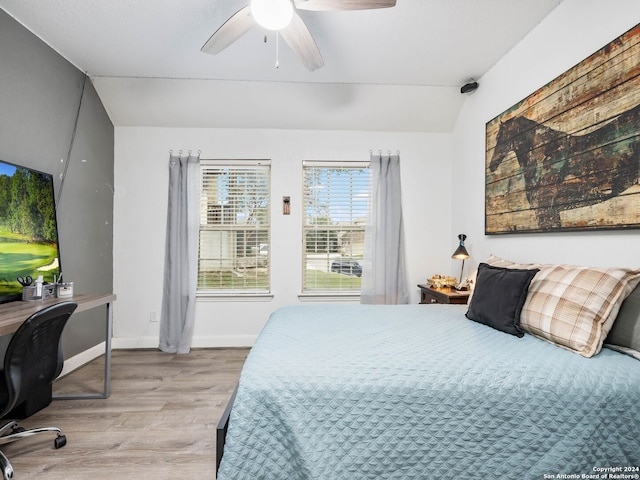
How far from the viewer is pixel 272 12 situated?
177cm

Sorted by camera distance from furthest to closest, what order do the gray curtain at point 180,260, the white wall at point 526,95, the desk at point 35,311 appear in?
the gray curtain at point 180,260, the white wall at point 526,95, the desk at point 35,311

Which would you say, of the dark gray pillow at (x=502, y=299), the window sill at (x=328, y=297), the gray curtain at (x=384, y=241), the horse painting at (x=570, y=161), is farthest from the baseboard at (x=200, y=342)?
the horse painting at (x=570, y=161)

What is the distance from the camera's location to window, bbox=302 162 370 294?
12.6 ft

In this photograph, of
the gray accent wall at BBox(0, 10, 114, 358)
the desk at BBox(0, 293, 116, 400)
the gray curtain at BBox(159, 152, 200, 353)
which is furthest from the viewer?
the gray curtain at BBox(159, 152, 200, 353)

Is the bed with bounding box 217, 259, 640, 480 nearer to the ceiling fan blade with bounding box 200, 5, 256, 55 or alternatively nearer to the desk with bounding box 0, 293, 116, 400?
the desk with bounding box 0, 293, 116, 400

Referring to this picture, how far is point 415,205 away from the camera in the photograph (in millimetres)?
3844

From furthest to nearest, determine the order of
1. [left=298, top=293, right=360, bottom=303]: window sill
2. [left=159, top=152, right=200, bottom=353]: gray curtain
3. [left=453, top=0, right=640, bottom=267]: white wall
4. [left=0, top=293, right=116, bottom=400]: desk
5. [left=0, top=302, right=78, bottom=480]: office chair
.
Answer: [left=298, top=293, right=360, bottom=303]: window sill < [left=159, top=152, right=200, bottom=353]: gray curtain < [left=453, top=0, right=640, bottom=267]: white wall < [left=0, top=293, right=116, bottom=400]: desk < [left=0, top=302, right=78, bottom=480]: office chair

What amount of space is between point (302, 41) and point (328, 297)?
8.52 ft

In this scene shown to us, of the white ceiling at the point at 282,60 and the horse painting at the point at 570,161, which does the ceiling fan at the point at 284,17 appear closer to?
the white ceiling at the point at 282,60

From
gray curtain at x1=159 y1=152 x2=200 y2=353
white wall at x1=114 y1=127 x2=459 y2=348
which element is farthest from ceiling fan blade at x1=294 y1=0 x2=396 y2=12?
gray curtain at x1=159 y1=152 x2=200 y2=353

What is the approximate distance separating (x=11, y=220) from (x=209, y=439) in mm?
2011

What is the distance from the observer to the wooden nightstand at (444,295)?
114 inches

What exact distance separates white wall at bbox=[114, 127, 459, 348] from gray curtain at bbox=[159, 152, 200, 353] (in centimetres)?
14

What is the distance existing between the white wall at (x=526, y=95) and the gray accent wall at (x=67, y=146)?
3.78 m
